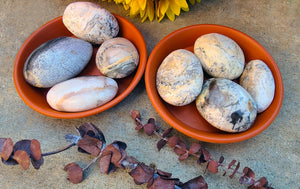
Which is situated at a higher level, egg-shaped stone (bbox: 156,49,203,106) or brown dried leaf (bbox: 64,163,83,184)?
egg-shaped stone (bbox: 156,49,203,106)

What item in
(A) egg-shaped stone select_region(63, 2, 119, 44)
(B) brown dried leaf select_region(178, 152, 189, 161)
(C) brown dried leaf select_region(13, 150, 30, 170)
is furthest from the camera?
(A) egg-shaped stone select_region(63, 2, 119, 44)

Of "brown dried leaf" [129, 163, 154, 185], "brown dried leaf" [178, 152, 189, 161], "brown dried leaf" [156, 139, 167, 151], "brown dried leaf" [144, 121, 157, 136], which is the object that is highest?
"brown dried leaf" [129, 163, 154, 185]

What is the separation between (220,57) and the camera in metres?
0.67

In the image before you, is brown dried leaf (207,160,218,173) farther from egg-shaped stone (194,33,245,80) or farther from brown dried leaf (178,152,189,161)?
egg-shaped stone (194,33,245,80)

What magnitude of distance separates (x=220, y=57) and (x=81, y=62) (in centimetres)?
35

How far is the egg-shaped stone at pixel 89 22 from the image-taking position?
0.73 m

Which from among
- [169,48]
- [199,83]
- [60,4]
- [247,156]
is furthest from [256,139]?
[60,4]

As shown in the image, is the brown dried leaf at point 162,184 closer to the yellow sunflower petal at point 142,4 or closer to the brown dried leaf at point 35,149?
the brown dried leaf at point 35,149

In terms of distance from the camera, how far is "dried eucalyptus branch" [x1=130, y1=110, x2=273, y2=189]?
0.54m

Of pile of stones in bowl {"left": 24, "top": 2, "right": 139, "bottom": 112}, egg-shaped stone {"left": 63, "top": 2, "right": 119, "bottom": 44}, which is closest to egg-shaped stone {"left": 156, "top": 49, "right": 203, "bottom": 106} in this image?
pile of stones in bowl {"left": 24, "top": 2, "right": 139, "bottom": 112}

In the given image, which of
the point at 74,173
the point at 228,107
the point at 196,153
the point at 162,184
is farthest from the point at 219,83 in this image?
the point at 74,173

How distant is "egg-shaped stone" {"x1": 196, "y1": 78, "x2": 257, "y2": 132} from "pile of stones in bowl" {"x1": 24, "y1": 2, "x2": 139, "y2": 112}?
0.21 metres

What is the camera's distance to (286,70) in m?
0.76

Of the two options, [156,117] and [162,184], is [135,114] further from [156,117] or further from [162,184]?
[162,184]
